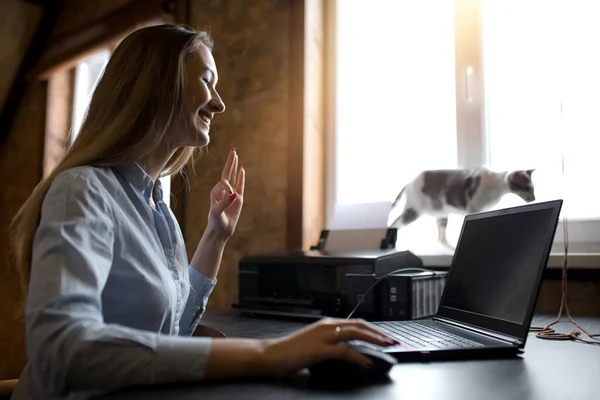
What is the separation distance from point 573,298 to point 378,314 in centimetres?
61

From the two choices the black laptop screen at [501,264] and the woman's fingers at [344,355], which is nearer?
the woman's fingers at [344,355]

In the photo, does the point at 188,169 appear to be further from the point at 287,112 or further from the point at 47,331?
the point at 47,331

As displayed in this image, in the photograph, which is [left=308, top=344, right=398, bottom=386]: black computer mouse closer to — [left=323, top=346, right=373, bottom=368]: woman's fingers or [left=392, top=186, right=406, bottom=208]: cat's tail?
[left=323, top=346, right=373, bottom=368]: woman's fingers

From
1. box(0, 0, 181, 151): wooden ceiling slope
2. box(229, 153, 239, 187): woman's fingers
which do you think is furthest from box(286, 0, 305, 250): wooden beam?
box(0, 0, 181, 151): wooden ceiling slope

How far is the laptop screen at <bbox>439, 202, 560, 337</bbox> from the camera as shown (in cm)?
89

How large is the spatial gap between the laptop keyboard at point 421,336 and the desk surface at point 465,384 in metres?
0.06

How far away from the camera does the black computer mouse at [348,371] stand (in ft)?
2.14

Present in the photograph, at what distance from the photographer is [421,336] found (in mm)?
976

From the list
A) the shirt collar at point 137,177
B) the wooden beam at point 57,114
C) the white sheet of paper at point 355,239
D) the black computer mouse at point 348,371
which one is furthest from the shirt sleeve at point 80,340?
the wooden beam at point 57,114

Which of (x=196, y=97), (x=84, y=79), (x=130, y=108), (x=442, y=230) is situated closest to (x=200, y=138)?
(x=196, y=97)

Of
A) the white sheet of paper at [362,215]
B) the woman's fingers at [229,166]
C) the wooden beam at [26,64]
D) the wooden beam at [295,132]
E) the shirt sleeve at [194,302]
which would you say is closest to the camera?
the shirt sleeve at [194,302]

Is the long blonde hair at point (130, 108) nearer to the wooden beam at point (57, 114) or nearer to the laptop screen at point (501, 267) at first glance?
the laptop screen at point (501, 267)

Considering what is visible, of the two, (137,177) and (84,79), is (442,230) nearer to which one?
(137,177)

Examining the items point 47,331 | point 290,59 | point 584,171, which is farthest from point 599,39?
point 47,331
